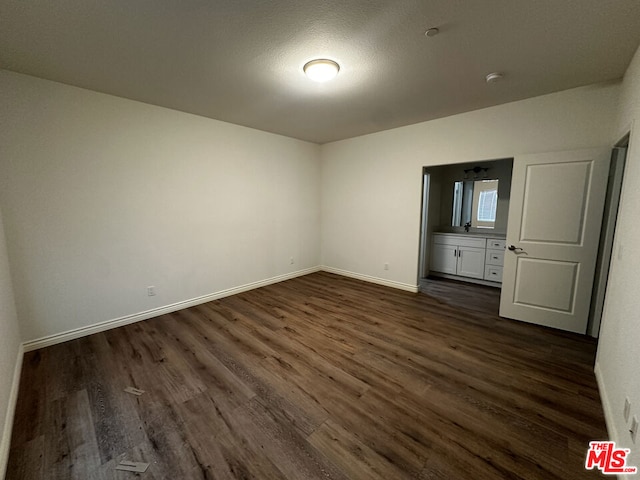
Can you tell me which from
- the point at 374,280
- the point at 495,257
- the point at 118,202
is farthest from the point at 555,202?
the point at 118,202

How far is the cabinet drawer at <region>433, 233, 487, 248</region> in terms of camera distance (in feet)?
14.9

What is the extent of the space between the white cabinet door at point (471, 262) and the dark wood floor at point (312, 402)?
1.63m

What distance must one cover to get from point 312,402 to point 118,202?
2.98m

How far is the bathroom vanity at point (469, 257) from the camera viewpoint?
441 cm

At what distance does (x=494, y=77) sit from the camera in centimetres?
239

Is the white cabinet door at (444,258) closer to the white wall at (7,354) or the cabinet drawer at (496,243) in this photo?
the cabinet drawer at (496,243)

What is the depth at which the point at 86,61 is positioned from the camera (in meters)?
2.14

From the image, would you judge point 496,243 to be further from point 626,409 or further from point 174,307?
point 174,307

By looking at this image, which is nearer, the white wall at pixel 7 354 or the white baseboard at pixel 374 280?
the white wall at pixel 7 354

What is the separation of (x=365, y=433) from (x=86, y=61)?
142 inches

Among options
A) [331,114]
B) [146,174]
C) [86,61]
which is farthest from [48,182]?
[331,114]

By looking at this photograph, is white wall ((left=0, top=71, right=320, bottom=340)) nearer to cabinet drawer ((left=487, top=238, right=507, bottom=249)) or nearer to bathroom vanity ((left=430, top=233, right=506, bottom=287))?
bathroom vanity ((left=430, top=233, right=506, bottom=287))

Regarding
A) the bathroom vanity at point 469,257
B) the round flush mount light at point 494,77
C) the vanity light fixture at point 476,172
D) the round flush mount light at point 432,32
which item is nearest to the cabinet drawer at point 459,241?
the bathroom vanity at point 469,257

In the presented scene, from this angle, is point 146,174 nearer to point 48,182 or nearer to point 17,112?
point 48,182
